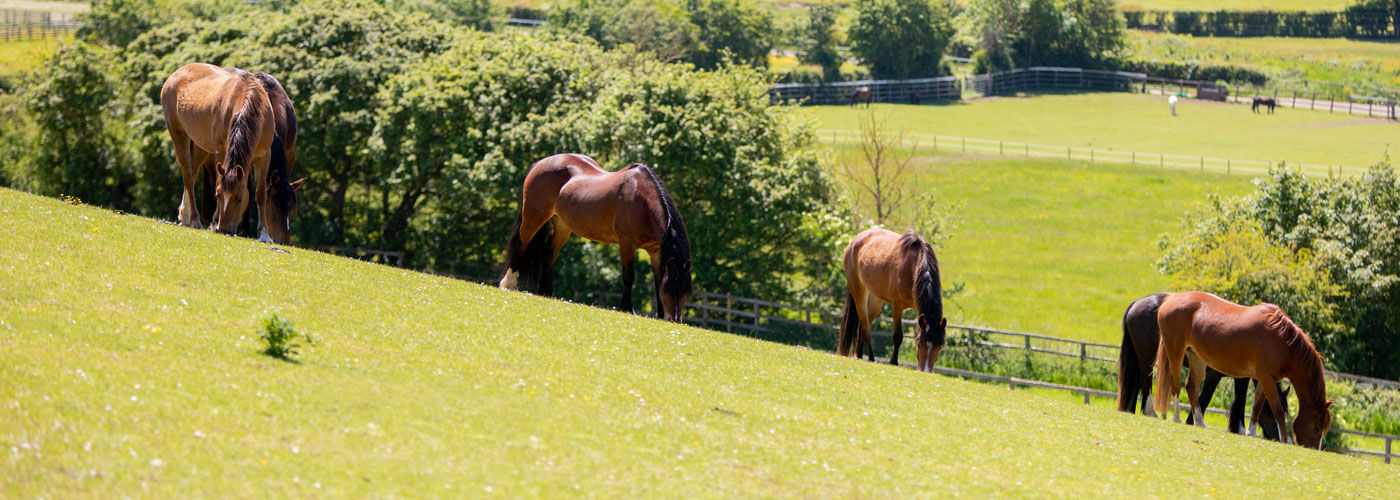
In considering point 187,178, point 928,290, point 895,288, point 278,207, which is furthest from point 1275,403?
point 187,178

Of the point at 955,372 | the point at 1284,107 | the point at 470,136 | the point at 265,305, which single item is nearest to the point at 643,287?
the point at 470,136

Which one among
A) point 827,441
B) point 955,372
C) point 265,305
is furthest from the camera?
point 955,372

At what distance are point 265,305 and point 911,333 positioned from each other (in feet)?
77.4

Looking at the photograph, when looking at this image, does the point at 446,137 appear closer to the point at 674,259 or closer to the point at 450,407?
the point at 674,259

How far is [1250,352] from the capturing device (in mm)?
17984

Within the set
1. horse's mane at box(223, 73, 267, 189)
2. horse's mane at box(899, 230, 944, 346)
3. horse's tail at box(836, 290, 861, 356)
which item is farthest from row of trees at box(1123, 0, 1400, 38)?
horse's mane at box(223, 73, 267, 189)

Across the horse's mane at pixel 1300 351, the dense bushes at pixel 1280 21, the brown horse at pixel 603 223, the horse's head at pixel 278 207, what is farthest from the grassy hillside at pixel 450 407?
the dense bushes at pixel 1280 21

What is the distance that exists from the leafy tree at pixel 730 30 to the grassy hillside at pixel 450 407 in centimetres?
7109

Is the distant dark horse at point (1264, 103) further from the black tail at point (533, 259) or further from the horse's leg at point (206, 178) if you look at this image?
the horse's leg at point (206, 178)

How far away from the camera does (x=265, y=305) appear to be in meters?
13.5

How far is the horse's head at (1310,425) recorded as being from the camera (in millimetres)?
17781

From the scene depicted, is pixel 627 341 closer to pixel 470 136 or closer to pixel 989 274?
pixel 470 136

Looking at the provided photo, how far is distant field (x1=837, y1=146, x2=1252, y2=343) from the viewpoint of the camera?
1678 inches

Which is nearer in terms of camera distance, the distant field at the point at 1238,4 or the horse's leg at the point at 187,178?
the horse's leg at the point at 187,178
